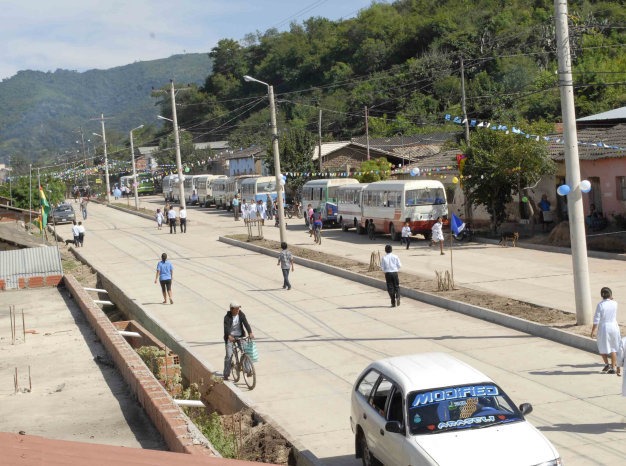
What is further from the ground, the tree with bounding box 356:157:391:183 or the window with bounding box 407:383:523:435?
the tree with bounding box 356:157:391:183

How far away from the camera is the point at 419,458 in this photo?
7.80 metres

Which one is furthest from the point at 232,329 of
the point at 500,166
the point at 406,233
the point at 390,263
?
the point at 500,166

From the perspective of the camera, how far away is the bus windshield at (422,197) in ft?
120

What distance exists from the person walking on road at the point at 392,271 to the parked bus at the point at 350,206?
2022cm

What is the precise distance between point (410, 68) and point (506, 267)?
7334 cm

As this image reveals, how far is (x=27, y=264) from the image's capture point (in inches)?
1031

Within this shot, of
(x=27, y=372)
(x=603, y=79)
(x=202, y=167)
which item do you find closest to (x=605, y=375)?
(x=27, y=372)

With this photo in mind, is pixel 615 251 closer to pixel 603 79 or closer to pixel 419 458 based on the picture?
pixel 419 458

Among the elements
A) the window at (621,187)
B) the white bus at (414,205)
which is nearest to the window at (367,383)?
the window at (621,187)

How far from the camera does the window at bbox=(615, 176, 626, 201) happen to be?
3203cm

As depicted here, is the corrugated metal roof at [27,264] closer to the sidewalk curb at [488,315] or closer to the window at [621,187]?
the sidewalk curb at [488,315]

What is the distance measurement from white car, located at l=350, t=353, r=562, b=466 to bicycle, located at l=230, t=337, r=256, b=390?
455cm

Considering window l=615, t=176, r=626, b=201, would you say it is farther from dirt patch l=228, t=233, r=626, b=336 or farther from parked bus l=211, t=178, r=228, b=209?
parked bus l=211, t=178, r=228, b=209

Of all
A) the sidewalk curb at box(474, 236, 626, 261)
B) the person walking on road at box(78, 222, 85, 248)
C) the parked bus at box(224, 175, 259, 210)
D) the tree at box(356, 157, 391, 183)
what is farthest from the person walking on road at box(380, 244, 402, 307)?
the parked bus at box(224, 175, 259, 210)
